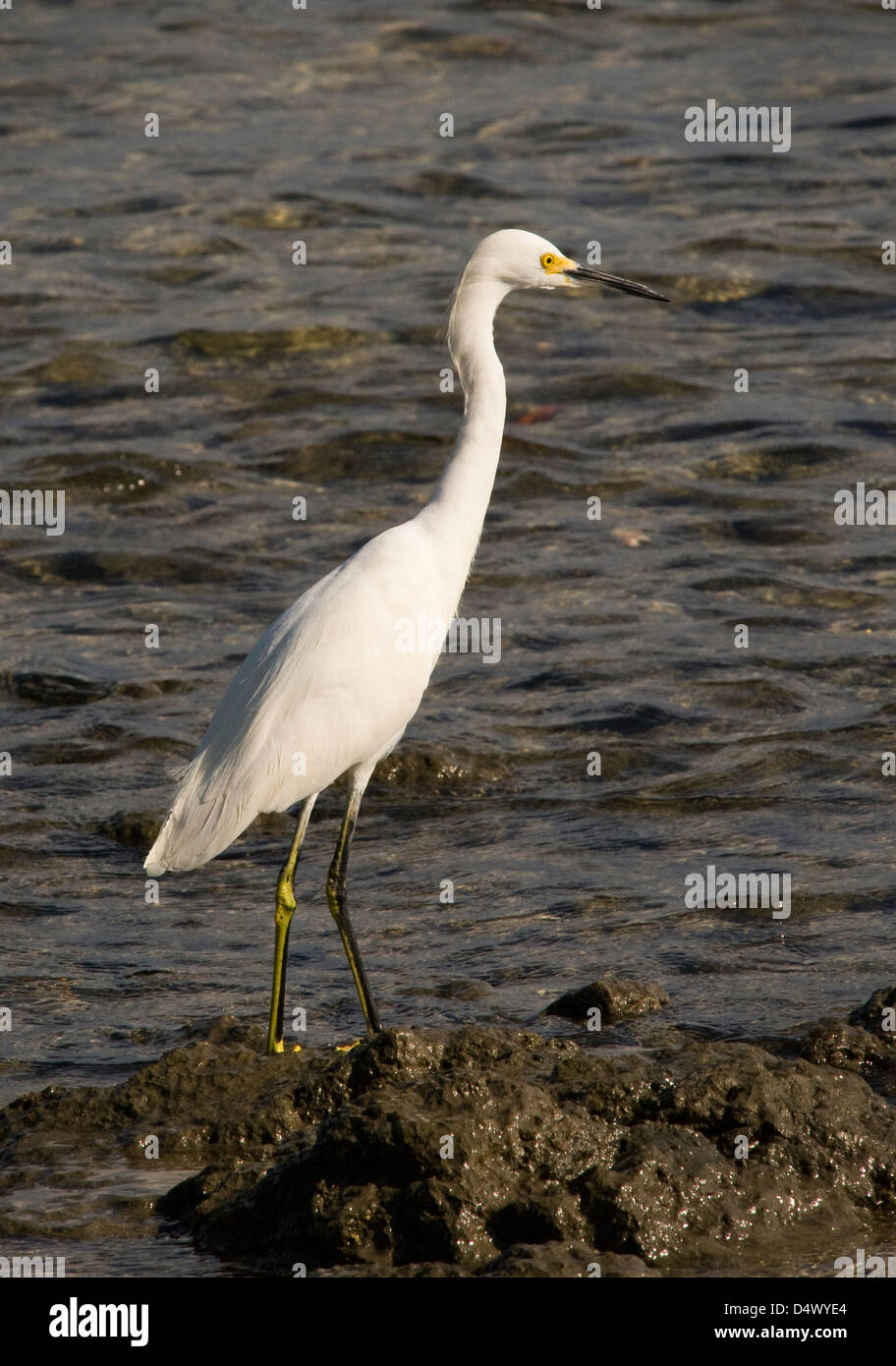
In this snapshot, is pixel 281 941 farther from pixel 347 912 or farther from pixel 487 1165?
pixel 487 1165

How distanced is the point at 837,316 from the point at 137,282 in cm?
541

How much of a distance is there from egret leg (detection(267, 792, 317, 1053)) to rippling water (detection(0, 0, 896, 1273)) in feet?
1.18

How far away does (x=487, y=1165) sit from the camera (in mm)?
3877

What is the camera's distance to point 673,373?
12383 mm

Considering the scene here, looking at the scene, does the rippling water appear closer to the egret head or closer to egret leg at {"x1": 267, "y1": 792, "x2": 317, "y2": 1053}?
egret leg at {"x1": 267, "y1": 792, "x2": 317, "y2": 1053}

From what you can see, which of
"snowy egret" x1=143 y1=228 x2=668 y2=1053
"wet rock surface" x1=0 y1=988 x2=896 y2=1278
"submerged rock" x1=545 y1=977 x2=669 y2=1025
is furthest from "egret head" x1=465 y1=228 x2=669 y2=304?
"wet rock surface" x1=0 y1=988 x2=896 y2=1278

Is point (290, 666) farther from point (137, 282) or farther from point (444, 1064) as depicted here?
point (137, 282)

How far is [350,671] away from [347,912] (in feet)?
2.54

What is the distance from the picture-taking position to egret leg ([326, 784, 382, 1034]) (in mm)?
5336

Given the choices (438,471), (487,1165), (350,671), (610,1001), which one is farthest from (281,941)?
(438,471)

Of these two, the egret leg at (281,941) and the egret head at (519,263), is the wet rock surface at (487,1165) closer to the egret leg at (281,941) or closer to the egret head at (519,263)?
the egret leg at (281,941)

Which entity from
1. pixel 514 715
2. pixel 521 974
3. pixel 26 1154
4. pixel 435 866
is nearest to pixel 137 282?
pixel 514 715

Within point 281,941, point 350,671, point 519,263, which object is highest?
point 519,263

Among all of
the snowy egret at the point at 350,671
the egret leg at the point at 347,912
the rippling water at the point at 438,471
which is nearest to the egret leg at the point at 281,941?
the snowy egret at the point at 350,671
